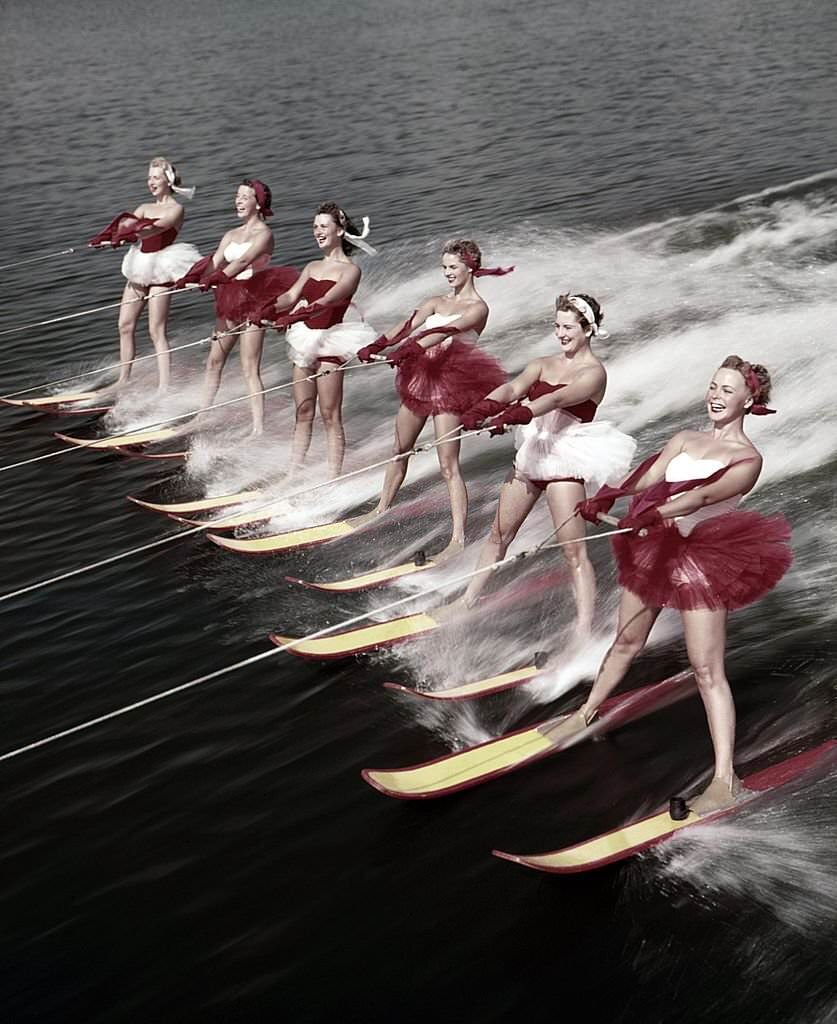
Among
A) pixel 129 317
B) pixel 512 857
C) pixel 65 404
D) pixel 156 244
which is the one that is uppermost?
pixel 156 244

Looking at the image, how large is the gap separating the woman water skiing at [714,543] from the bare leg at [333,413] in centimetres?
479

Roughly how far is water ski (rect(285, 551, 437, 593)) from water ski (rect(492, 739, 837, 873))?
3344 mm

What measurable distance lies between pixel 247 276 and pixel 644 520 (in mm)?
6641

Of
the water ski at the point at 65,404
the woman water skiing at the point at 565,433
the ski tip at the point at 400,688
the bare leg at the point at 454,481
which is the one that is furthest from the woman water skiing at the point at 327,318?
the water ski at the point at 65,404

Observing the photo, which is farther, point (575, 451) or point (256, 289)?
point (256, 289)

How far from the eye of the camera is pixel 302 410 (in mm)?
11211

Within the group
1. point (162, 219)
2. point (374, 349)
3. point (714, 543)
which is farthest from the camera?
point (162, 219)

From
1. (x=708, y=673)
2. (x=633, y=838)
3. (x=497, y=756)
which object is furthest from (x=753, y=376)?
(x=497, y=756)

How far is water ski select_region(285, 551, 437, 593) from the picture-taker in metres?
9.47

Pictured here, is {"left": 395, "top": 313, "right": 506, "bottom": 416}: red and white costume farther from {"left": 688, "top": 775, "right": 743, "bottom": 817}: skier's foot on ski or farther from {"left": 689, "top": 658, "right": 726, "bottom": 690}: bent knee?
{"left": 688, "top": 775, "right": 743, "bottom": 817}: skier's foot on ski

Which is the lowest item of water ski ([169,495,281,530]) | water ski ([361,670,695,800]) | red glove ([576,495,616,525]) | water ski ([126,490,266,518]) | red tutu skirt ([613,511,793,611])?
water ski ([126,490,266,518])

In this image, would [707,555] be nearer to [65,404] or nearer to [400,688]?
[400,688]

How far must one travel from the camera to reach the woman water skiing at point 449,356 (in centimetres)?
928

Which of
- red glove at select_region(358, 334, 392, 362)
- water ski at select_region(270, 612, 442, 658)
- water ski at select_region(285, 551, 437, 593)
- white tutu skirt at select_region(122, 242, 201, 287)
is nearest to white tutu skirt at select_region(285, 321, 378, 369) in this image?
red glove at select_region(358, 334, 392, 362)
